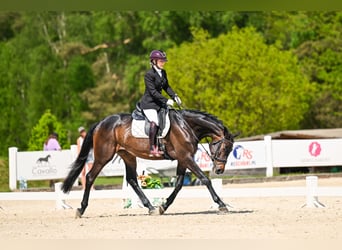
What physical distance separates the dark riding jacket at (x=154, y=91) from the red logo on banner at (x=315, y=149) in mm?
15378

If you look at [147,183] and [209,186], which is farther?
[147,183]

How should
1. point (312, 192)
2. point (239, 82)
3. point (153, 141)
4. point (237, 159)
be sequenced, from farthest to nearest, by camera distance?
point (239, 82)
point (237, 159)
point (312, 192)
point (153, 141)

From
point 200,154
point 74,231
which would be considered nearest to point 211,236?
point 74,231

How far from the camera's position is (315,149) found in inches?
1134

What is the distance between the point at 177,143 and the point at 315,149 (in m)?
15.4

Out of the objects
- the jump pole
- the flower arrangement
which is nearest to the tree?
the flower arrangement

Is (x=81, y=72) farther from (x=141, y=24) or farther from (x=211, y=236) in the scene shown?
(x=211, y=236)

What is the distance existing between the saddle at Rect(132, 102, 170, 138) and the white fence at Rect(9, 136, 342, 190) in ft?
38.2

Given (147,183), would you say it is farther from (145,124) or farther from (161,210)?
(145,124)

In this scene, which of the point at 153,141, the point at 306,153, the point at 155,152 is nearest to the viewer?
the point at 153,141

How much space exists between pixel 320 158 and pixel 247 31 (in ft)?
49.9

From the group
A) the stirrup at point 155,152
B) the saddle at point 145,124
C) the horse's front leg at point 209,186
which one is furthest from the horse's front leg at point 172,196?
the saddle at point 145,124

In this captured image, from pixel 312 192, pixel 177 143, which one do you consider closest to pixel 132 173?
pixel 177 143

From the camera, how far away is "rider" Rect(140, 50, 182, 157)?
44.8 feet
